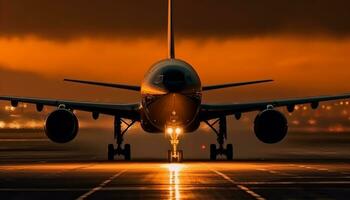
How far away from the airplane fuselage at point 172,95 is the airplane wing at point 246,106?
3.16m

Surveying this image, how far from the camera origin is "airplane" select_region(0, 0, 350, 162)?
48438 mm

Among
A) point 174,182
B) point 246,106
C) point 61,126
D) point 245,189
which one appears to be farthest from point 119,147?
point 245,189

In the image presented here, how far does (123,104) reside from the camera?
54969 mm

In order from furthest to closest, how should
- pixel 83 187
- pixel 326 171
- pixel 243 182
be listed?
pixel 326 171, pixel 243 182, pixel 83 187

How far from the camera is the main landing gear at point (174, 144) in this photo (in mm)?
49156

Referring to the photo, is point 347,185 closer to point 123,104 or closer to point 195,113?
point 195,113

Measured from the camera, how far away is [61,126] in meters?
51.4

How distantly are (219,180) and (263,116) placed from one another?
1900cm

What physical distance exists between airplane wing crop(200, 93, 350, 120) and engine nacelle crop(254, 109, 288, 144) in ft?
7.35

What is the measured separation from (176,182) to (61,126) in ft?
66.3

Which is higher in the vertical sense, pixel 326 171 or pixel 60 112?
pixel 60 112

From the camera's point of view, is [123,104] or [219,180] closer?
[219,180]

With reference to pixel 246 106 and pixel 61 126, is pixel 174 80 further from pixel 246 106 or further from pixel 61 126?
pixel 246 106

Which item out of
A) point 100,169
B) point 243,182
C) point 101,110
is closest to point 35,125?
point 101,110
